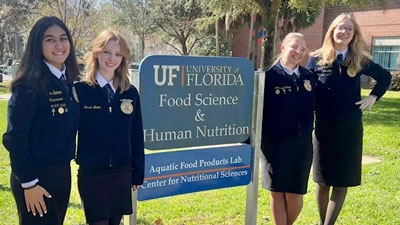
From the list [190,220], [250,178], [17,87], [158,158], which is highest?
[17,87]

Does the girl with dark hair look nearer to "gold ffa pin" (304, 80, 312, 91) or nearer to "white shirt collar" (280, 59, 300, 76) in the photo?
"white shirt collar" (280, 59, 300, 76)

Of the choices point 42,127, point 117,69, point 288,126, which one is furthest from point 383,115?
point 42,127

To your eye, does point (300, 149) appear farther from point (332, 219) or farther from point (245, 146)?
point (332, 219)

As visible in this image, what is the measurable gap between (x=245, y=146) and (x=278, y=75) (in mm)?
645

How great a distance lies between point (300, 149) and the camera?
302cm

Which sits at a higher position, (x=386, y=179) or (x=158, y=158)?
(x=158, y=158)

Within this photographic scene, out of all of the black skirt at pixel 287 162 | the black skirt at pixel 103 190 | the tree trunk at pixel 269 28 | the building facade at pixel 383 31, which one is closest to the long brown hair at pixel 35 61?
the black skirt at pixel 103 190

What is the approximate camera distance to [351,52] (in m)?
3.26

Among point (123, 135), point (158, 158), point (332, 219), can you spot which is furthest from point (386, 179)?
point (123, 135)

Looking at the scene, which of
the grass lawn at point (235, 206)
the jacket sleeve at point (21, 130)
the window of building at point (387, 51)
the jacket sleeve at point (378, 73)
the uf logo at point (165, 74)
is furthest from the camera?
the window of building at point (387, 51)

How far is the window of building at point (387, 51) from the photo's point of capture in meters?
23.9

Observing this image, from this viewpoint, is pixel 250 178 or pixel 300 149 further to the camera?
pixel 250 178

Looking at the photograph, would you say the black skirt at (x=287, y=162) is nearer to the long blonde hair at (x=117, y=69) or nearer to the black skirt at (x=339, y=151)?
the black skirt at (x=339, y=151)

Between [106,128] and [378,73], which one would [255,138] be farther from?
[106,128]
